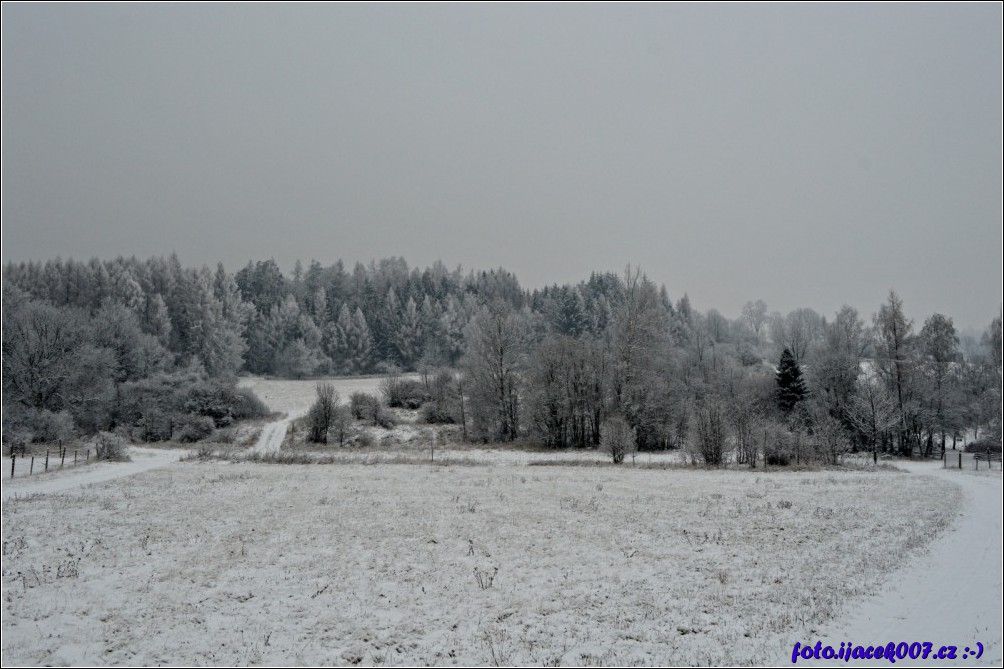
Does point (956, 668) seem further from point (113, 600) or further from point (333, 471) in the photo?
point (333, 471)

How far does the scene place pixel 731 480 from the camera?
24297mm

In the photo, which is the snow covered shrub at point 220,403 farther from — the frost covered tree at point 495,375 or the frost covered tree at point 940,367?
the frost covered tree at point 940,367

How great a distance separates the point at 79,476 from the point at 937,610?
104 ft

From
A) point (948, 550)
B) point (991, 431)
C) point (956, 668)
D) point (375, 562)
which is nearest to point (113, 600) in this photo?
point (375, 562)

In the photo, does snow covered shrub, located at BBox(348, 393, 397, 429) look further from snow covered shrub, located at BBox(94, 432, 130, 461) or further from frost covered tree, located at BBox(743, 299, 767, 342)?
frost covered tree, located at BBox(743, 299, 767, 342)

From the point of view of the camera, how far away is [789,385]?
4912 centimetres

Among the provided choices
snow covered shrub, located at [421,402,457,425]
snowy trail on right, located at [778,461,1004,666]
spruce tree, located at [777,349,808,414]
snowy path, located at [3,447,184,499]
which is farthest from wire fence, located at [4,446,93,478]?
spruce tree, located at [777,349,808,414]

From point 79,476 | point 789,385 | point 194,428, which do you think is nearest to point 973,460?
point 789,385

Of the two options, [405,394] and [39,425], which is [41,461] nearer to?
[39,425]

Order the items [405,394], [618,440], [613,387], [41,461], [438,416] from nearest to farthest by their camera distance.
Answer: [41,461] → [618,440] → [613,387] → [438,416] → [405,394]

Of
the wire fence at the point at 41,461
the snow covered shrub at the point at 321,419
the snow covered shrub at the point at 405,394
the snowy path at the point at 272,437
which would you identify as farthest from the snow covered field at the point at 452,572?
the snow covered shrub at the point at 405,394

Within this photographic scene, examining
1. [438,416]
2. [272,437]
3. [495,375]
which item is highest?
[495,375]

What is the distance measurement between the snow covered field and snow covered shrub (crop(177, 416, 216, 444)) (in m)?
28.5

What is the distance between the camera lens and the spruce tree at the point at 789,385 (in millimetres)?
48562
